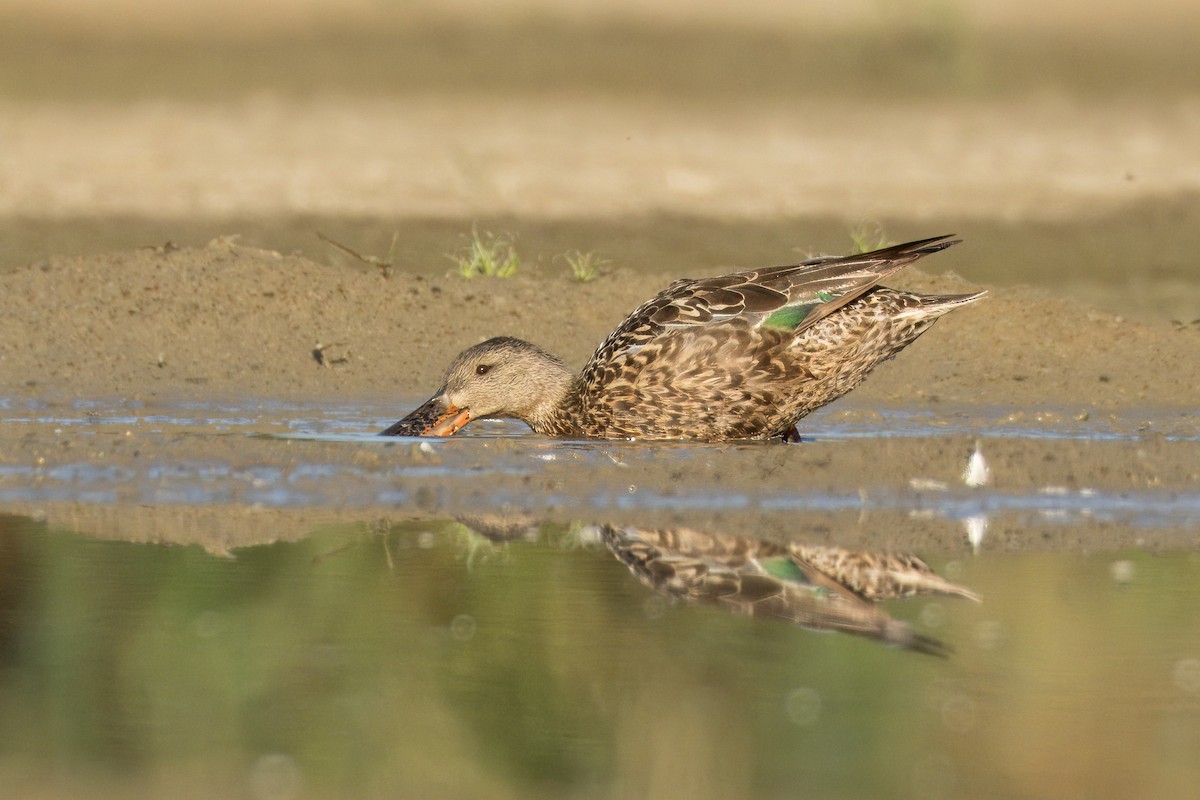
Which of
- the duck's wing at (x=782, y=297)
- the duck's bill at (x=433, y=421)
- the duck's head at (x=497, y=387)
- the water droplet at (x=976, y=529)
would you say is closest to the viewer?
the water droplet at (x=976, y=529)

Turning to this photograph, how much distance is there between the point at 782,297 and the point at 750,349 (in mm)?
280

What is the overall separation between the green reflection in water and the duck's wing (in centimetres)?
261

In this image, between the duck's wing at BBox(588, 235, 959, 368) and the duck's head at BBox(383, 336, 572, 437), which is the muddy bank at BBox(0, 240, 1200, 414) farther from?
the duck's wing at BBox(588, 235, 959, 368)

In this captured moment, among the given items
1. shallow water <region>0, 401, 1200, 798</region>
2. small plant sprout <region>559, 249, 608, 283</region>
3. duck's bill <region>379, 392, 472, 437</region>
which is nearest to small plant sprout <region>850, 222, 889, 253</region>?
small plant sprout <region>559, 249, 608, 283</region>

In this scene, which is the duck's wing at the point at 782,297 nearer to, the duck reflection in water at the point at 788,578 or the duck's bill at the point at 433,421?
the duck's bill at the point at 433,421

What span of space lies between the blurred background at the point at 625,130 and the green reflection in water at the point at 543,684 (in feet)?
30.9

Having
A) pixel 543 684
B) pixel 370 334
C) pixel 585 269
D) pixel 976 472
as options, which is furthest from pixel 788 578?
pixel 585 269

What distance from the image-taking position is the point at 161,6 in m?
25.2

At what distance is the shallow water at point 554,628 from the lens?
4.83 meters

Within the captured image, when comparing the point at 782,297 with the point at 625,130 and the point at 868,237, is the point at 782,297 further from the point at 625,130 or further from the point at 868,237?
the point at 625,130

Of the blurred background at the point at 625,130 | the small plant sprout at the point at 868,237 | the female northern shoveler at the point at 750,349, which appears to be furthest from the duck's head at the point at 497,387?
the blurred background at the point at 625,130

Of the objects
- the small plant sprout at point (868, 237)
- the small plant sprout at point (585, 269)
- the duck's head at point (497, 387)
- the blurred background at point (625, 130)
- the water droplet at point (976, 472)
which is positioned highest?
the blurred background at point (625, 130)

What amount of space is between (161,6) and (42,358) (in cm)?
1389

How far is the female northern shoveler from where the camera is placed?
944 cm
